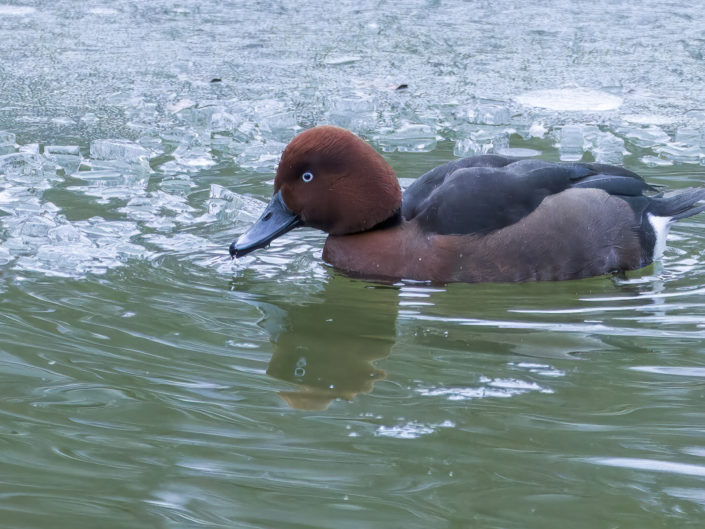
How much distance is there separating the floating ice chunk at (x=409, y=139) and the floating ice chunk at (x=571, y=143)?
73 cm

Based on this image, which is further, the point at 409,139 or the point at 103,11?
the point at 103,11

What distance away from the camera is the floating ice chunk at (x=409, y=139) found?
6.14 meters

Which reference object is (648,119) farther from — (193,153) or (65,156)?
(65,156)

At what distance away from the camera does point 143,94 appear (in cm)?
693

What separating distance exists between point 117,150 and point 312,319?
87.9 inches

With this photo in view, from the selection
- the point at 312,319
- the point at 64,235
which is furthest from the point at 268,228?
the point at 64,235

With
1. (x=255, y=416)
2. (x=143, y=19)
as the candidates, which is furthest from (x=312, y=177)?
(x=143, y=19)

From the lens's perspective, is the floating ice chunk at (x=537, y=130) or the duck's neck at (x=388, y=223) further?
the floating ice chunk at (x=537, y=130)

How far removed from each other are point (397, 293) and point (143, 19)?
5502 mm

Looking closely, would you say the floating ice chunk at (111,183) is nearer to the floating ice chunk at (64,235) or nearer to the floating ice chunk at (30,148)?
the floating ice chunk at (30,148)

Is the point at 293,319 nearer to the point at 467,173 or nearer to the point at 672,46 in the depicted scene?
the point at 467,173

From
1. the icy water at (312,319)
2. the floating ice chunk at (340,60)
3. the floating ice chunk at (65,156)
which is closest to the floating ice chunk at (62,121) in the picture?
the icy water at (312,319)

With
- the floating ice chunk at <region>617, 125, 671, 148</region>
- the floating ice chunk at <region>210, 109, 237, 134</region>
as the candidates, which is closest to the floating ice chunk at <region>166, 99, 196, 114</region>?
the floating ice chunk at <region>210, 109, 237, 134</region>

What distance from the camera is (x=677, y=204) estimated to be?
4.81m
